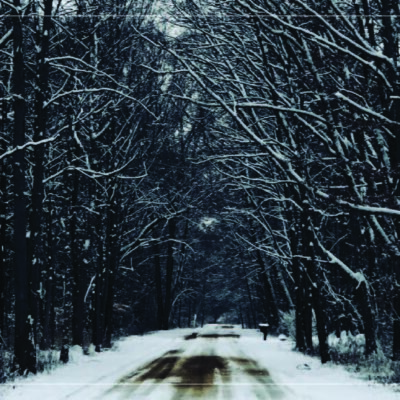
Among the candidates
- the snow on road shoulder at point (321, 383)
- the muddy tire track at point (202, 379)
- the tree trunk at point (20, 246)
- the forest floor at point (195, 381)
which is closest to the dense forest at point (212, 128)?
the tree trunk at point (20, 246)

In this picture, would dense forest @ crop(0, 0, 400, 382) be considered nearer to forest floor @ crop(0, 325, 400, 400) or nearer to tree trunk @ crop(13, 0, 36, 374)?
tree trunk @ crop(13, 0, 36, 374)

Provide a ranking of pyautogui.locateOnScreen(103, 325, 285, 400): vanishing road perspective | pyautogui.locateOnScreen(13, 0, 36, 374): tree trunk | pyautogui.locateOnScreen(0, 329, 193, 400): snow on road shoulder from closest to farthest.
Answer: pyautogui.locateOnScreen(0, 329, 193, 400): snow on road shoulder < pyautogui.locateOnScreen(103, 325, 285, 400): vanishing road perspective < pyautogui.locateOnScreen(13, 0, 36, 374): tree trunk

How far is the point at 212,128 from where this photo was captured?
60.0ft

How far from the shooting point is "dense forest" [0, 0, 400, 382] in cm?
1280

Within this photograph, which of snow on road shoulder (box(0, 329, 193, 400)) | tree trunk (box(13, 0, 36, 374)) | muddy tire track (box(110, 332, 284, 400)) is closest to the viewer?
snow on road shoulder (box(0, 329, 193, 400))

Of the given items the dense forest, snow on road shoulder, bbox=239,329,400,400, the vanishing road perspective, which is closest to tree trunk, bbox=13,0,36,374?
the dense forest

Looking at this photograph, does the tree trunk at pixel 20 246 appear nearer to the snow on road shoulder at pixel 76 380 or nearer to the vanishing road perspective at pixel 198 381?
the snow on road shoulder at pixel 76 380

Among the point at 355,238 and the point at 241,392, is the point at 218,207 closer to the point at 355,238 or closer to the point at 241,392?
the point at 355,238

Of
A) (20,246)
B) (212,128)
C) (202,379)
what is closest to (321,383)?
(202,379)

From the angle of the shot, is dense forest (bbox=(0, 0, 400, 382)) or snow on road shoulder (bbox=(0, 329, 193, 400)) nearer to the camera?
snow on road shoulder (bbox=(0, 329, 193, 400))

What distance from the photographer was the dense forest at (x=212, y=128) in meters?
12.8

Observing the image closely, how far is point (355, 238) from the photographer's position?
56.5 feet

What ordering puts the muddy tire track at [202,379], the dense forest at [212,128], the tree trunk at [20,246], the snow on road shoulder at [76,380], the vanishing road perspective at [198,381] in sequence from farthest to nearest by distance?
the tree trunk at [20,246]
the dense forest at [212,128]
the muddy tire track at [202,379]
the vanishing road perspective at [198,381]
the snow on road shoulder at [76,380]

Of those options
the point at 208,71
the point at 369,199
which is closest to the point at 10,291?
the point at 208,71
